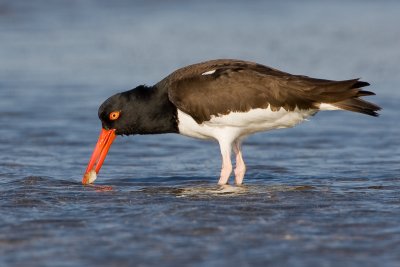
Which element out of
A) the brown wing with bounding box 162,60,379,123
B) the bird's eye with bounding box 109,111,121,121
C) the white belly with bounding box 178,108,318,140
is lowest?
the white belly with bounding box 178,108,318,140

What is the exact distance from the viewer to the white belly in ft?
28.1

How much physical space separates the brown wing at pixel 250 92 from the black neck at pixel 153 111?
0.20 m

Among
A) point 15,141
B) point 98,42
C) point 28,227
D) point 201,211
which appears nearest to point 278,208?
point 201,211

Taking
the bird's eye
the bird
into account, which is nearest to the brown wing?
the bird

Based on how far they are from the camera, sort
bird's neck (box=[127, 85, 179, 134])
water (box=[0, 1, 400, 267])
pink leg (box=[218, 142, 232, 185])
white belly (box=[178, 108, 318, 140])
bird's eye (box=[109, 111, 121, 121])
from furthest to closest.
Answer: bird's eye (box=[109, 111, 121, 121]) < bird's neck (box=[127, 85, 179, 134]) < pink leg (box=[218, 142, 232, 185]) < white belly (box=[178, 108, 318, 140]) < water (box=[0, 1, 400, 267])

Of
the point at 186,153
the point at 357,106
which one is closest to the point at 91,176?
the point at 186,153

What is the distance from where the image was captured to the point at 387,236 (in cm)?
650

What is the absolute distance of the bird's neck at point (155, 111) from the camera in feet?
28.8

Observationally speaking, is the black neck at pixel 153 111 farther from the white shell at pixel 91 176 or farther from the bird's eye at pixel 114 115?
the white shell at pixel 91 176

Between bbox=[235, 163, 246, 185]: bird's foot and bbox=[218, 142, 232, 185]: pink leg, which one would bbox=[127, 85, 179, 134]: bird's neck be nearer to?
bbox=[218, 142, 232, 185]: pink leg

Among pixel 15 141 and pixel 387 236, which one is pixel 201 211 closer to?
pixel 387 236

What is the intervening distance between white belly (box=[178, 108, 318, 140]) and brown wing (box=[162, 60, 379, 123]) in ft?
0.20

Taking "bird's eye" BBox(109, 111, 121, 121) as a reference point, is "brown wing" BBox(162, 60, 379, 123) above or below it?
above

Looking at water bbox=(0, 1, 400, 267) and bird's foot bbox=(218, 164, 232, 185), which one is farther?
bird's foot bbox=(218, 164, 232, 185)
